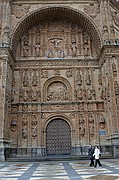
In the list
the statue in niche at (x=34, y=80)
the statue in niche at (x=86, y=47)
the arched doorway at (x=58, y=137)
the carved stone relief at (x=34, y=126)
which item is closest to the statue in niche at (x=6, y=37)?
the statue in niche at (x=34, y=80)

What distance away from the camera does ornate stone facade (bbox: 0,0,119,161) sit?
1672cm

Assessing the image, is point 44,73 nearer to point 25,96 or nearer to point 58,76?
point 58,76

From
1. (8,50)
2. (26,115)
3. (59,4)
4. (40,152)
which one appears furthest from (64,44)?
(40,152)

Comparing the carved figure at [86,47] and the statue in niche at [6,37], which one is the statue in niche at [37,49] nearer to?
the statue in niche at [6,37]

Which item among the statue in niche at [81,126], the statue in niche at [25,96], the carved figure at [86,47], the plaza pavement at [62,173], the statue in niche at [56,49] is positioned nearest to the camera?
the plaza pavement at [62,173]

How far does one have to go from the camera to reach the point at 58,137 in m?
17.3

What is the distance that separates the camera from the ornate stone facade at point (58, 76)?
1672 centimetres

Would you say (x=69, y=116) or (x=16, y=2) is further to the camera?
(x=16, y=2)

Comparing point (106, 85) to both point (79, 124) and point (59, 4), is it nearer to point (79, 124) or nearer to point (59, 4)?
point (79, 124)

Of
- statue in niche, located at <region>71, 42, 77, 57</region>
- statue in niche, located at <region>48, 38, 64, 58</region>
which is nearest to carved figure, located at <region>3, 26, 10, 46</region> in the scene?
statue in niche, located at <region>48, 38, 64, 58</region>

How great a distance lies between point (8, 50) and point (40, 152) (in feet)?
25.0

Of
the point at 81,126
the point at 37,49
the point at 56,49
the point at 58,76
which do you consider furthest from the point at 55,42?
the point at 81,126

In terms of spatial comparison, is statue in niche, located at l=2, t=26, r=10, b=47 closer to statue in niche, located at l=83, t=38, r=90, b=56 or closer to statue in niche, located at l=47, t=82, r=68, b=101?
statue in niche, located at l=47, t=82, r=68, b=101

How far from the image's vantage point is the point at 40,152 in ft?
54.7
